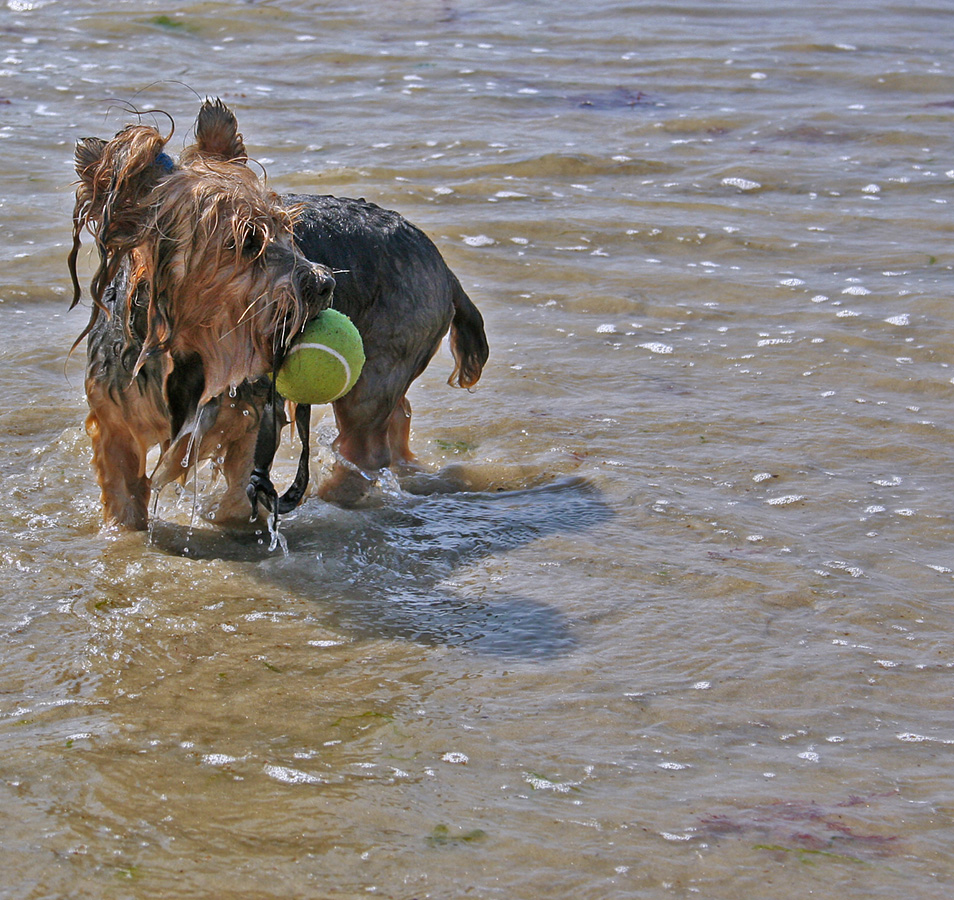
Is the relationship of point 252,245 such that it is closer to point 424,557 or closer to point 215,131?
point 215,131

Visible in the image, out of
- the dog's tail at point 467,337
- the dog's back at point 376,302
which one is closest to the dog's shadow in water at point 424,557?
the dog's back at point 376,302

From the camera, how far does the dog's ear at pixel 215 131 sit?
4.43 meters

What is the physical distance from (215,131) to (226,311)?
80cm

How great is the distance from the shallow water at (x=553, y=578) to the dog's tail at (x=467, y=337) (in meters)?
0.34

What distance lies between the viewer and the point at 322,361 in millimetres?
4098

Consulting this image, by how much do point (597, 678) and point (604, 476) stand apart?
1793mm

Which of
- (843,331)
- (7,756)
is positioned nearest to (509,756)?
(7,756)

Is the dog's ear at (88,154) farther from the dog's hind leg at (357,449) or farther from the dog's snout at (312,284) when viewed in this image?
the dog's hind leg at (357,449)

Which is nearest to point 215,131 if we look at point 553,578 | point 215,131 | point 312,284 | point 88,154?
point 215,131

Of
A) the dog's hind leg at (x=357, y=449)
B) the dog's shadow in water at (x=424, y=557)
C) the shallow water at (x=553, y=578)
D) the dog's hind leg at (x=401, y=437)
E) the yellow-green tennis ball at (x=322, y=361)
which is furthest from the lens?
the dog's hind leg at (x=401, y=437)

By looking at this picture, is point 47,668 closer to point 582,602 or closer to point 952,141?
point 582,602

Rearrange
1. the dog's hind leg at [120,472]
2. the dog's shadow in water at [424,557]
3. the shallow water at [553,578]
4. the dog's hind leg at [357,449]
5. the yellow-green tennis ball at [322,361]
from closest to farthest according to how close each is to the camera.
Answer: the shallow water at [553,578], the yellow-green tennis ball at [322,361], the dog's shadow in water at [424,557], the dog's hind leg at [120,472], the dog's hind leg at [357,449]

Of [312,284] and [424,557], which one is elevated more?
[312,284]

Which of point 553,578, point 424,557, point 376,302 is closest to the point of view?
point 553,578
